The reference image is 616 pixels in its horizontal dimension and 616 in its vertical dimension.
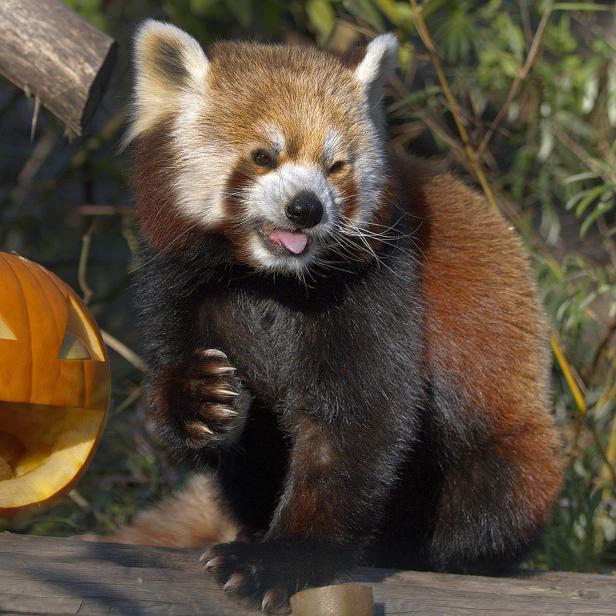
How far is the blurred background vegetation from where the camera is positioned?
13.6 feet

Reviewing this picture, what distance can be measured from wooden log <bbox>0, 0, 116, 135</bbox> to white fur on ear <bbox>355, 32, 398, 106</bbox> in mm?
768

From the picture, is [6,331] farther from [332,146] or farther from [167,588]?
[332,146]

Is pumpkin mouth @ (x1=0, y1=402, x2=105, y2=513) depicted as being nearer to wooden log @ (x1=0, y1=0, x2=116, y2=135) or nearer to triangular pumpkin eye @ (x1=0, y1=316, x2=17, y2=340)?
triangular pumpkin eye @ (x1=0, y1=316, x2=17, y2=340)

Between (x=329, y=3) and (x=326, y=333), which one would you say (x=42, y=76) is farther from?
(x=329, y=3)

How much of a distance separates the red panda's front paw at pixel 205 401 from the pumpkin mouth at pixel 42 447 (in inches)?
8.2

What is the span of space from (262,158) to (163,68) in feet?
1.40

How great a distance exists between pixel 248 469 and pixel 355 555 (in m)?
0.60

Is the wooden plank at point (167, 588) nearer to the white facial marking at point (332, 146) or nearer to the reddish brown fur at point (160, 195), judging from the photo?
the reddish brown fur at point (160, 195)

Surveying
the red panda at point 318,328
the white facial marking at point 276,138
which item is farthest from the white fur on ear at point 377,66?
the white facial marking at point 276,138

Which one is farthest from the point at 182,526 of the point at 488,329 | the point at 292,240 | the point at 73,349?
the point at 292,240

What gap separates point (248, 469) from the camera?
313cm

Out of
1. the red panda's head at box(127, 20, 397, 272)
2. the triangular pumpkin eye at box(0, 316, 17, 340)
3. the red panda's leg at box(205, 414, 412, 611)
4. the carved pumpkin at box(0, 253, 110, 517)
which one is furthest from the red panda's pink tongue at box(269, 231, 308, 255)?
the triangular pumpkin eye at box(0, 316, 17, 340)

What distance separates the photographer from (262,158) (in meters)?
2.64

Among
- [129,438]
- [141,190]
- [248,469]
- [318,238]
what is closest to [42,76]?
[141,190]
